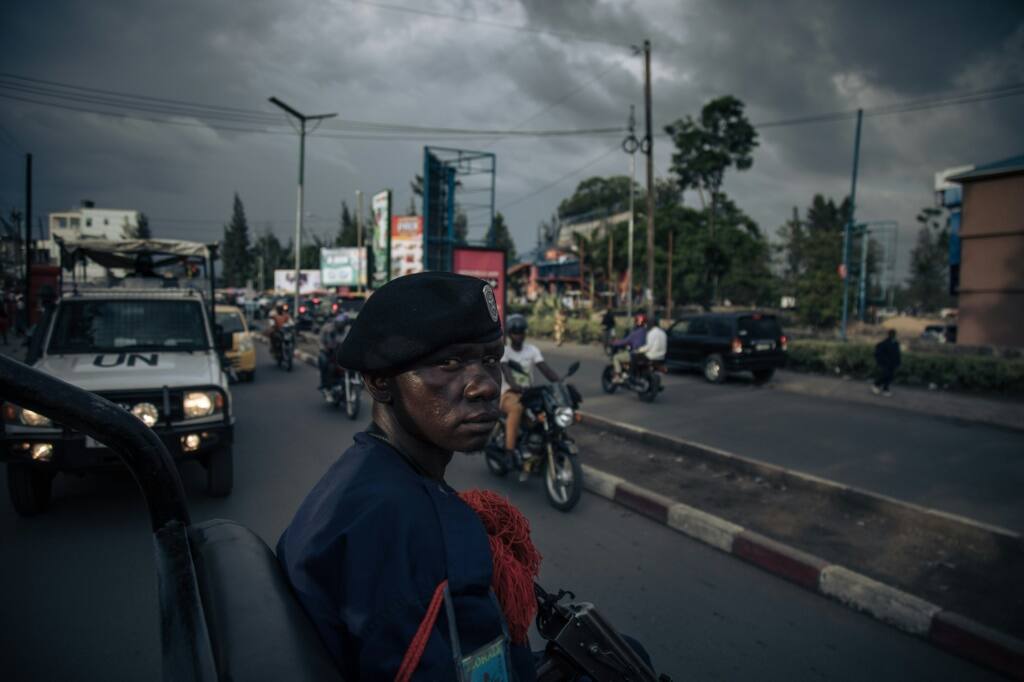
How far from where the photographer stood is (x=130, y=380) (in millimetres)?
4828

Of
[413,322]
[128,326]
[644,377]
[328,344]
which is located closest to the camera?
[413,322]

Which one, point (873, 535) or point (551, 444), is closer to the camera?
point (873, 535)

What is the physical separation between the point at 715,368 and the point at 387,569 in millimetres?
14193

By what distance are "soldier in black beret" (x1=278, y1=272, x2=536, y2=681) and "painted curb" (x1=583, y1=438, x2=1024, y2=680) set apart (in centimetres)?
331

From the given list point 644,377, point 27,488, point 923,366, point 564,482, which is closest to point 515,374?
point 564,482

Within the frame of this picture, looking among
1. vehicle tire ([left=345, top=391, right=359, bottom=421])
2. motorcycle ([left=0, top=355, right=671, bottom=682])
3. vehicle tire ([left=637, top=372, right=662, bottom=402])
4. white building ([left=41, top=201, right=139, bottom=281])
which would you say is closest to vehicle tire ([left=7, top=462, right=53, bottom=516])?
vehicle tire ([left=345, top=391, right=359, bottom=421])

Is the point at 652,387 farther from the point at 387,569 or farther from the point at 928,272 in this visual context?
the point at 928,272

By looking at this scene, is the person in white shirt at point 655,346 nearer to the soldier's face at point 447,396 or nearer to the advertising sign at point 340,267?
the soldier's face at point 447,396

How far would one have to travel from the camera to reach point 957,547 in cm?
464

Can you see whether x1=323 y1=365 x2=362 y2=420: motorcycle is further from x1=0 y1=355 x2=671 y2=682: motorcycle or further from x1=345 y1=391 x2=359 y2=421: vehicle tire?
x1=0 y1=355 x2=671 y2=682: motorcycle

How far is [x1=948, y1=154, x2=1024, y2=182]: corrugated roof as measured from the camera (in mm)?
19016

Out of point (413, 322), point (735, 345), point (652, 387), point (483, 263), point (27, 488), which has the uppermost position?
point (483, 263)

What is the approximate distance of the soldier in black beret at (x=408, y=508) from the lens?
1.03 metres

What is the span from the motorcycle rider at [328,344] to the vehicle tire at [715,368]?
8.52 m
